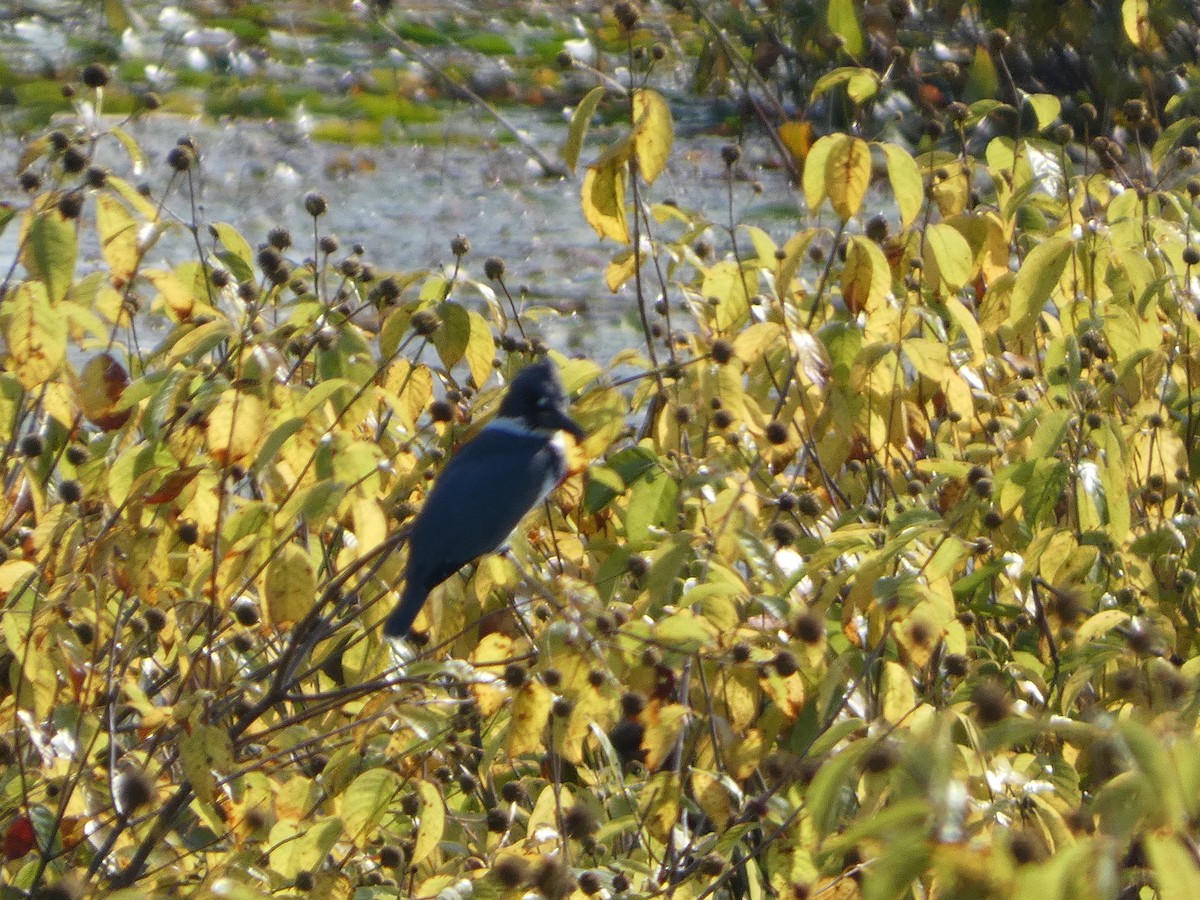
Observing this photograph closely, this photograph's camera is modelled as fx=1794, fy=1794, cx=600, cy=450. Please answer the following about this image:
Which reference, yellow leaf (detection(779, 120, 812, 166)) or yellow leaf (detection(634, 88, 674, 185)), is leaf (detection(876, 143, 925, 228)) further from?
yellow leaf (detection(779, 120, 812, 166))

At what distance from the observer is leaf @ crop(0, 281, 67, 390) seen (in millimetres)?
2189

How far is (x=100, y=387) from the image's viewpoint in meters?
2.73

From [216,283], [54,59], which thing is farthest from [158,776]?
[54,59]

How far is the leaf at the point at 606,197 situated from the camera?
242 centimetres

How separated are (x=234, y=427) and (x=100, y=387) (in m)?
0.54

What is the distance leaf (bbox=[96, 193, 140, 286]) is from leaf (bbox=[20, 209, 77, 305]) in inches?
11.4

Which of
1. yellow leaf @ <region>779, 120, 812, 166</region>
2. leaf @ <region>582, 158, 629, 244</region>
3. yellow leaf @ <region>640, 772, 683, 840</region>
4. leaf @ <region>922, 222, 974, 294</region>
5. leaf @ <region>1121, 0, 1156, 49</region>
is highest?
leaf @ <region>582, 158, 629, 244</region>

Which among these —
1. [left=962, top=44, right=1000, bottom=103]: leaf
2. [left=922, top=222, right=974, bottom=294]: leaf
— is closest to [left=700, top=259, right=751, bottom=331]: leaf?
[left=922, top=222, right=974, bottom=294]: leaf

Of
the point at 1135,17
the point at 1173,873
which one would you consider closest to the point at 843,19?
the point at 1135,17

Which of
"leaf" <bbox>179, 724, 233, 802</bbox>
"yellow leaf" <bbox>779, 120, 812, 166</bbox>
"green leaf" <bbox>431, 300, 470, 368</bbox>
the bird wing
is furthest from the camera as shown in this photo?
"yellow leaf" <bbox>779, 120, 812, 166</bbox>

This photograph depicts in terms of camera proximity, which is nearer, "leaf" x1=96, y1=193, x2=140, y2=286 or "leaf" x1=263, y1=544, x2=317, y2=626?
"leaf" x1=263, y1=544, x2=317, y2=626

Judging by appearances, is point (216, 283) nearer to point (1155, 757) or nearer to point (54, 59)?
point (1155, 757)

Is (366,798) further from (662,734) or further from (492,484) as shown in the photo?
(492,484)

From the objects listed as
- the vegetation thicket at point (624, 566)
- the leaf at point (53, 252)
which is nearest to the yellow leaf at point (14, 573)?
the vegetation thicket at point (624, 566)
